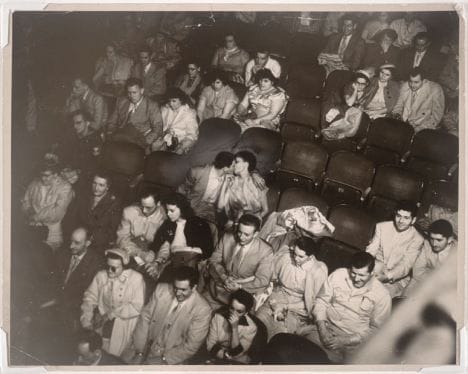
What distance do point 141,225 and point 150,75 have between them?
0.97 m

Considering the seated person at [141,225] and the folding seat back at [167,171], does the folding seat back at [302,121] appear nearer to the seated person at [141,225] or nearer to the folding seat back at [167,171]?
the folding seat back at [167,171]

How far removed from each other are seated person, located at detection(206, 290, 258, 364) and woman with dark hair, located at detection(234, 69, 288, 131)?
3.60 feet

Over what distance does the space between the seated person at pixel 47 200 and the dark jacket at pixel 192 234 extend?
0.64 m

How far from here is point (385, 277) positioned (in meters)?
2.87

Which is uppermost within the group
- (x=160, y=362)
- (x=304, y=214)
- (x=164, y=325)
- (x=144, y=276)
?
(x=304, y=214)

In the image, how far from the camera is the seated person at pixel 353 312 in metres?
2.86

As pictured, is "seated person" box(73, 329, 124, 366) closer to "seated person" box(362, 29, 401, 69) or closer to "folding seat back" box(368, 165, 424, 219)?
"folding seat back" box(368, 165, 424, 219)

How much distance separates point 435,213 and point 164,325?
6.22 feet

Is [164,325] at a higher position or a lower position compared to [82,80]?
lower

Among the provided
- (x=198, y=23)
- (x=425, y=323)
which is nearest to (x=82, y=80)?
(x=198, y=23)

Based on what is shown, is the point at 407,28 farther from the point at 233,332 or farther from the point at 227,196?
the point at 233,332

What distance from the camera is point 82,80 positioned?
2871mm

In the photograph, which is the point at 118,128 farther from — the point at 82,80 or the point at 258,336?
the point at 258,336

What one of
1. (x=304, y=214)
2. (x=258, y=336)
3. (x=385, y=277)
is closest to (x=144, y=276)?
(x=258, y=336)
